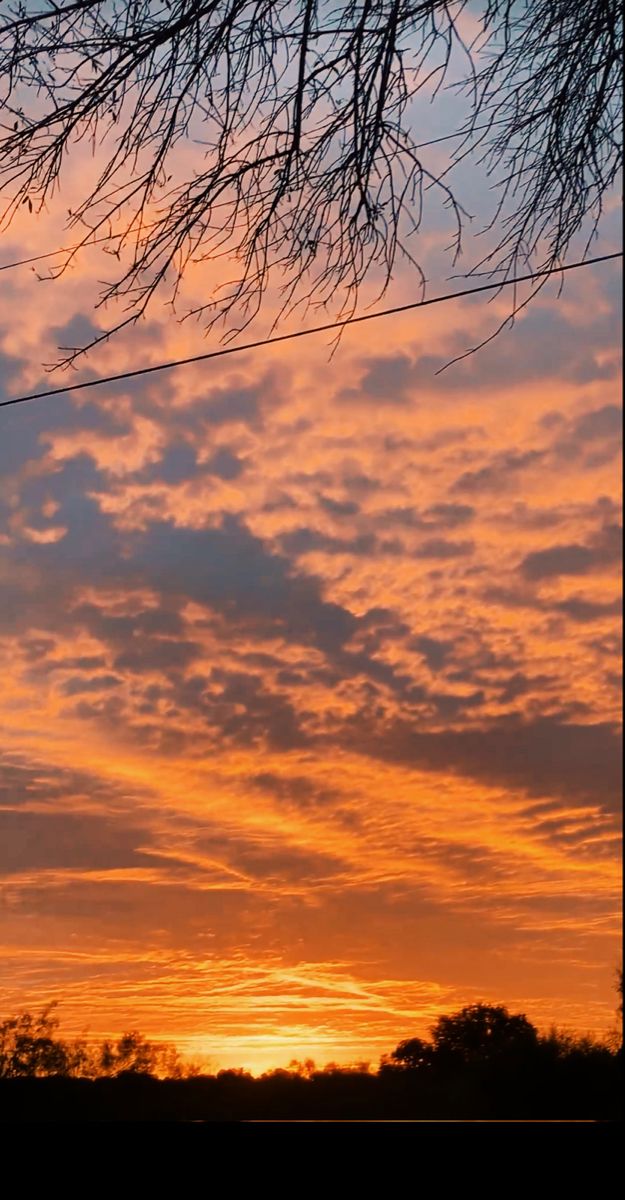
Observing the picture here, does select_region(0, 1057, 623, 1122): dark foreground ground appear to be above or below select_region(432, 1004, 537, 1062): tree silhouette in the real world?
below

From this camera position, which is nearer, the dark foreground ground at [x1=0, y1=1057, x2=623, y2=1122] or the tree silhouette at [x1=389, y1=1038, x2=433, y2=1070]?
the dark foreground ground at [x1=0, y1=1057, x2=623, y2=1122]

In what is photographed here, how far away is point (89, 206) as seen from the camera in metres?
3.46

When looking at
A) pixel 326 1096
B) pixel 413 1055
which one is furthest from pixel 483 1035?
pixel 326 1096

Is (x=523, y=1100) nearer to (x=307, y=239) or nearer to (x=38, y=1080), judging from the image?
(x=38, y=1080)

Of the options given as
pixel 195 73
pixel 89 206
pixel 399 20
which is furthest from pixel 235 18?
pixel 89 206

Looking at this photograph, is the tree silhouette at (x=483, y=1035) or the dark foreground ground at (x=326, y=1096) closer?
the dark foreground ground at (x=326, y=1096)

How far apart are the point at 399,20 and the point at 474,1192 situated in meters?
3.11

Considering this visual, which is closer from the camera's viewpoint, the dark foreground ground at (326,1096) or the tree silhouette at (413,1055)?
the dark foreground ground at (326,1096)

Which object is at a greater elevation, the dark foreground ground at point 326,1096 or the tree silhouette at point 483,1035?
the tree silhouette at point 483,1035

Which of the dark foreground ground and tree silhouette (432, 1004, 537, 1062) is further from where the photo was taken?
tree silhouette (432, 1004, 537, 1062)

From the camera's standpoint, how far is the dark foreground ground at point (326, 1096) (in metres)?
3.43

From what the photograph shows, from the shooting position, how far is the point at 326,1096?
389 cm

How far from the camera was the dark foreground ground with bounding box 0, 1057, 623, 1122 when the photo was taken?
343cm

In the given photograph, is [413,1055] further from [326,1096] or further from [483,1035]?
[326,1096]
